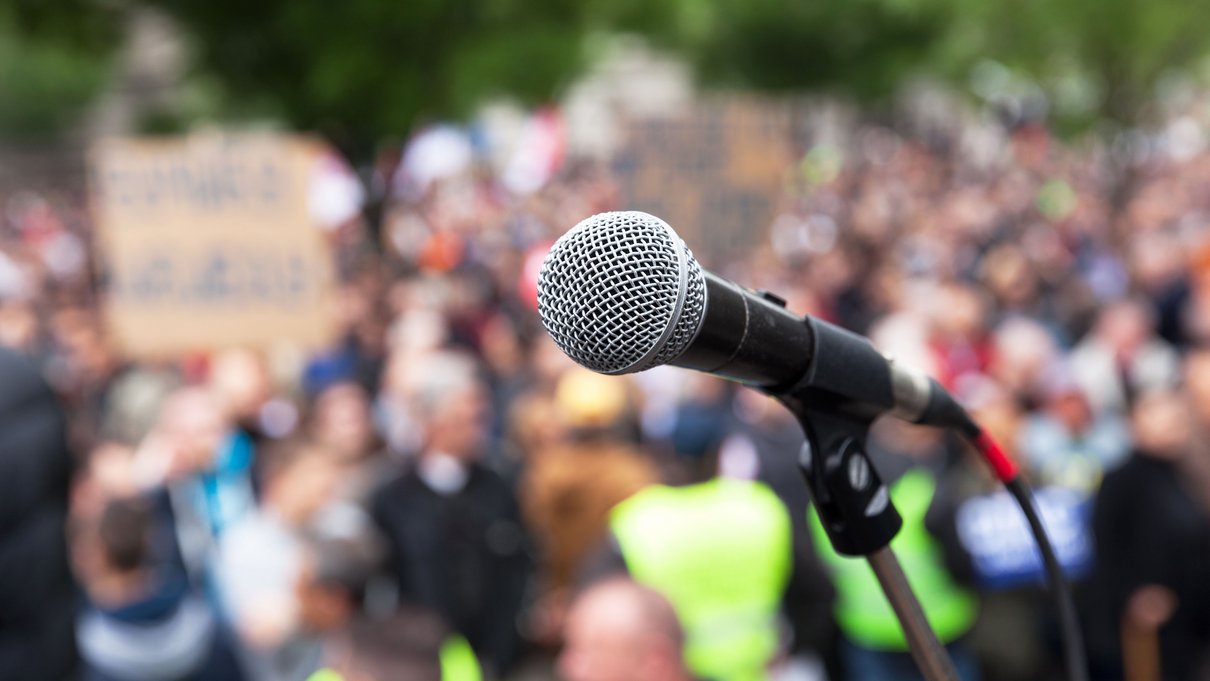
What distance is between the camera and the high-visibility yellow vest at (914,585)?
3680 millimetres

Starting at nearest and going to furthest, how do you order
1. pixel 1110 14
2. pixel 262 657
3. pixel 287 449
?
pixel 262 657
pixel 287 449
pixel 1110 14

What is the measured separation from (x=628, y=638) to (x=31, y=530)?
4.89 feet

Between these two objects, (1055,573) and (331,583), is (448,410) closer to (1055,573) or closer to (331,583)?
(331,583)

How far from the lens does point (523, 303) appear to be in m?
8.09

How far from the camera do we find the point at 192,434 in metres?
4.36

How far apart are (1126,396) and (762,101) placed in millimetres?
2897

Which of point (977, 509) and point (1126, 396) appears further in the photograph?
point (1126, 396)

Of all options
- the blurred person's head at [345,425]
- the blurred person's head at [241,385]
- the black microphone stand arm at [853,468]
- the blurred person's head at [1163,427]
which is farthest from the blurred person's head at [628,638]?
the blurred person's head at [241,385]

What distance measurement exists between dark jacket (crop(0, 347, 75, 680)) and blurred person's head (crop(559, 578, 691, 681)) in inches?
52.8

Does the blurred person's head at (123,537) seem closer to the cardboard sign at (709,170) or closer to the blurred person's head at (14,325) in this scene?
the blurred person's head at (14,325)

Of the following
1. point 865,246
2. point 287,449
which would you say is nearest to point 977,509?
point 287,449

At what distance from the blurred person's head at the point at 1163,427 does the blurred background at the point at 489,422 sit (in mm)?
11

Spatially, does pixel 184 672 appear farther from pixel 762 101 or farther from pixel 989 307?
pixel 989 307

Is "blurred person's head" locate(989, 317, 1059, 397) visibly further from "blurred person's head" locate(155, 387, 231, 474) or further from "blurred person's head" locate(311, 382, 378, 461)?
"blurred person's head" locate(155, 387, 231, 474)
